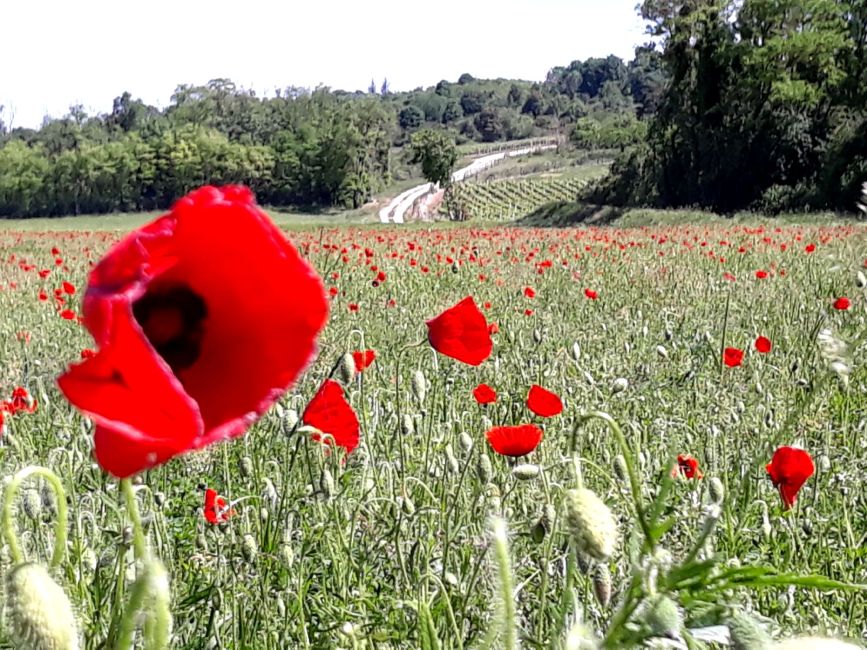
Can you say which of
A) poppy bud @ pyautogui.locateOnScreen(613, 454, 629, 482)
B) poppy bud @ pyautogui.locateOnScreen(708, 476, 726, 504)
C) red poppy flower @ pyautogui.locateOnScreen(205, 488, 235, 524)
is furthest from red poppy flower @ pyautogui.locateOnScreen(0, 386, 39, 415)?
poppy bud @ pyautogui.locateOnScreen(708, 476, 726, 504)

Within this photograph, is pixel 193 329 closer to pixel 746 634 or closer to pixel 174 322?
pixel 174 322

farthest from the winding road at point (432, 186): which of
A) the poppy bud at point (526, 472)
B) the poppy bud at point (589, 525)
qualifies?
the poppy bud at point (589, 525)

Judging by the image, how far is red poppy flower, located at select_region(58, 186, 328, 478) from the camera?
1.28ft

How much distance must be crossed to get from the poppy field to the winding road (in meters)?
50.6

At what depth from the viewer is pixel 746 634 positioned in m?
0.57

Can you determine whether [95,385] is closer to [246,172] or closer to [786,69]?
[786,69]

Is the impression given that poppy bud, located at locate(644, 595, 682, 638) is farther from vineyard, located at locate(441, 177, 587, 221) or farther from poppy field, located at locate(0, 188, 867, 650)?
vineyard, located at locate(441, 177, 587, 221)

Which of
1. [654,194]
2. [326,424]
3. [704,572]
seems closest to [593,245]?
[326,424]

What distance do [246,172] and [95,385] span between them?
68.4m

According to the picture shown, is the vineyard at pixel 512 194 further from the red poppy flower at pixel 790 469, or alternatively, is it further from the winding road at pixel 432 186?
the red poppy flower at pixel 790 469

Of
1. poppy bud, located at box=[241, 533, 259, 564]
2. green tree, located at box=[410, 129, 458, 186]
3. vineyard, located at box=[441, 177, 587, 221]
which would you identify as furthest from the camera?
vineyard, located at box=[441, 177, 587, 221]

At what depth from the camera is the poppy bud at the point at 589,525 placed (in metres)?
0.64

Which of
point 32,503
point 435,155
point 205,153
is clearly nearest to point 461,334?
point 32,503

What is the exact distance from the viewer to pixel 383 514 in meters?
2.01
